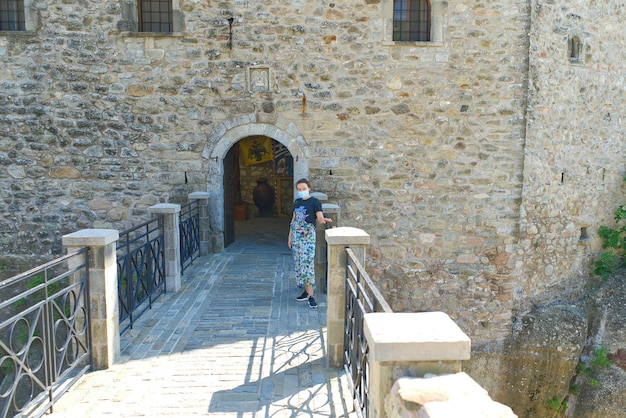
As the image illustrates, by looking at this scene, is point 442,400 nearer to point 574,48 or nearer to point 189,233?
point 189,233

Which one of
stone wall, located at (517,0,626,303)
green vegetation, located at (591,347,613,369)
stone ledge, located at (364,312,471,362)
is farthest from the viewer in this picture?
green vegetation, located at (591,347,613,369)

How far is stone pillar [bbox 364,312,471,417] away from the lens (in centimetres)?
231

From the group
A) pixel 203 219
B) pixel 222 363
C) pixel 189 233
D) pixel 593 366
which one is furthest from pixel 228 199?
pixel 593 366

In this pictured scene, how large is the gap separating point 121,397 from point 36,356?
4330 mm

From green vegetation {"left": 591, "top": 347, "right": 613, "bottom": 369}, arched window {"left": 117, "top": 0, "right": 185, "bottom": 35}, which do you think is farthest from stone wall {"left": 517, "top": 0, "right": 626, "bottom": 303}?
arched window {"left": 117, "top": 0, "right": 185, "bottom": 35}

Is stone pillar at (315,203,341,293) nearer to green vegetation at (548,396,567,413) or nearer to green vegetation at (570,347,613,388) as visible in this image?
green vegetation at (548,396,567,413)

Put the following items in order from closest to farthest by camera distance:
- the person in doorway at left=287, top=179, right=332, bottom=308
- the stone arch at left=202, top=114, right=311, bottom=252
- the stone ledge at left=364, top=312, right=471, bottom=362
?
the stone ledge at left=364, top=312, right=471, bottom=362
the person in doorway at left=287, top=179, right=332, bottom=308
the stone arch at left=202, top=114, right=311, bottom=252

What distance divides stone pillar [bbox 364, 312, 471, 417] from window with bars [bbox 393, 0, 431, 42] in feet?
22.8

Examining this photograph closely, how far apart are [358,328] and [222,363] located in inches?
57.3

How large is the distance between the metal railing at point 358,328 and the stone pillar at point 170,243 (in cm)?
281

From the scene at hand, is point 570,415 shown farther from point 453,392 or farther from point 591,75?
point 453,392

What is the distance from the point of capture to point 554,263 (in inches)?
366

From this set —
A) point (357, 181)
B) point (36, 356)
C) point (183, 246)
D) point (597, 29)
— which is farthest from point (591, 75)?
point (36, 356)

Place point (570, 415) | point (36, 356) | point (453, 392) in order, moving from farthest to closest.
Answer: point (570, 415), point (36, 356), point (453, 392)
